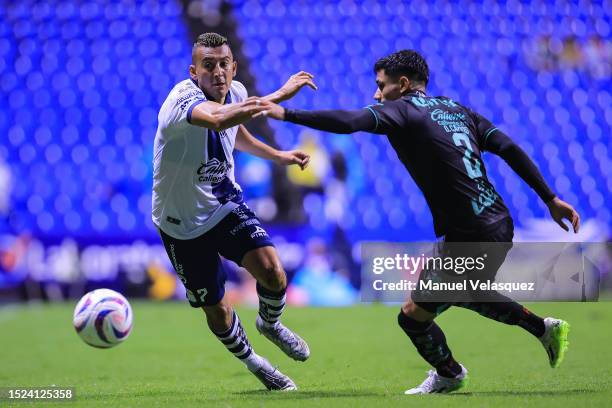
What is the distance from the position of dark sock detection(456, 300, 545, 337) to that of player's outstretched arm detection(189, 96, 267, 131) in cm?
173

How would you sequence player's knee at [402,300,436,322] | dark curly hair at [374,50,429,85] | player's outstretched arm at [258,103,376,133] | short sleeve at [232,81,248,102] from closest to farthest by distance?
player's outstretched arm at [258,103,376,133], player's knee at [402,300,436,322], dark curly hair at [374,50,429,85], short sleeve at [232,81,248,102]

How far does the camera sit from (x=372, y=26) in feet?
56.3

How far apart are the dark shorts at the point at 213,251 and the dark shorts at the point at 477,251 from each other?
1139 mm

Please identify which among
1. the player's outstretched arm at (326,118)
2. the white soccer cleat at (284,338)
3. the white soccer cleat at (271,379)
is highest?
the player's outstretched arm at (326,118)

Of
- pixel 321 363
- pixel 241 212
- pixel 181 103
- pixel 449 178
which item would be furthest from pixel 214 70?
pixel 321 363

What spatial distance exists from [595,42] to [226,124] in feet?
44.9

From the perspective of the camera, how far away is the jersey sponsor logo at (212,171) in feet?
19.6

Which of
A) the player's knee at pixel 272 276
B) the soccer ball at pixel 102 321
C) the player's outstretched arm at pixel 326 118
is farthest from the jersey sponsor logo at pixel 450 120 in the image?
the soccer ball at pixel 102 321

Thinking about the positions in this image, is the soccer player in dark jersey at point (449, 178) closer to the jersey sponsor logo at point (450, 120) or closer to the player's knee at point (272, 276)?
the jersey sponsor logo at point (450, 120)

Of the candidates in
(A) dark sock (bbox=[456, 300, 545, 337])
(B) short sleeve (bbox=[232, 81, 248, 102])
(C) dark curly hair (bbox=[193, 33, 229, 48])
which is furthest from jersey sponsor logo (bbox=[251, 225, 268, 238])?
(A) dark sock (bbox=[456, 300, 545, 337])

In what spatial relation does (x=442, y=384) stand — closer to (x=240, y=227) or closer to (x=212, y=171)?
(x=240, y=227)

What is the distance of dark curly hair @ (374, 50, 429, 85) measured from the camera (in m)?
5.64

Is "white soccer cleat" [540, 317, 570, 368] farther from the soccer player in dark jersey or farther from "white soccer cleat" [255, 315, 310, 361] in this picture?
"white soccer cleat" [255, 315, 310, 361]

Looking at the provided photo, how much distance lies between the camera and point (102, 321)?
609 centimetres
